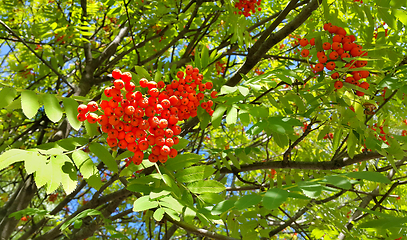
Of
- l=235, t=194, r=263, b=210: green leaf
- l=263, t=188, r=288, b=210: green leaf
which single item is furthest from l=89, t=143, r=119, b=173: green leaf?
l=263, t=188, r=288, b=210: green leaf

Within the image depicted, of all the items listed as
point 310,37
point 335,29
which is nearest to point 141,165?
point 310,37

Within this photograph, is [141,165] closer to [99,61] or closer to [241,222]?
[241,222]

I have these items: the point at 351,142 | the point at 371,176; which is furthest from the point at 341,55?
the point at 371,176

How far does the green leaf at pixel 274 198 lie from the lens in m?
0.92

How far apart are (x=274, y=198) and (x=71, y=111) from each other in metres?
1.29

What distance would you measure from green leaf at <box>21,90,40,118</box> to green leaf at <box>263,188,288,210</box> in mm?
1256

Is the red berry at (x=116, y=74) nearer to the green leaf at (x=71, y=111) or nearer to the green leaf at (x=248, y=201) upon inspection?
the green leaf at (x=71, y=111)

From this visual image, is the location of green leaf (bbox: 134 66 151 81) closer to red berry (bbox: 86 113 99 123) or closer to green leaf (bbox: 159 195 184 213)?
red berry (bbox: 86 113 99 123)

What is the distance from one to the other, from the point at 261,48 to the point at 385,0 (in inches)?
40.1

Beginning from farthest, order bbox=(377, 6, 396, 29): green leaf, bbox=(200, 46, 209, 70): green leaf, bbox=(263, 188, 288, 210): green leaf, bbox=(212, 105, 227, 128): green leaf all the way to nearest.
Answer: bbox=(200, 46, 209, 70): green leaf
bbox=(377, 6, 396, 29): green leaf
bbox=(212, 105, 227, 128): green leaf
bbox=(263, 188, 288, 210): green leaf

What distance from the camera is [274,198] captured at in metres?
0.98

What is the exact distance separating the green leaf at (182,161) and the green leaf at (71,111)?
62 cm

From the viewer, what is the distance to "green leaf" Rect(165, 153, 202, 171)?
5.49 feet

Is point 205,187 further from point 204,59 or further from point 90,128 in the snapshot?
point 204,59
